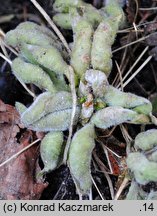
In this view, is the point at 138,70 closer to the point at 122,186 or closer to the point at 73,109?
the point at 73,109

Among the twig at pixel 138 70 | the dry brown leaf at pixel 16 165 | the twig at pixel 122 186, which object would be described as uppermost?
the twig at pixel 138 70

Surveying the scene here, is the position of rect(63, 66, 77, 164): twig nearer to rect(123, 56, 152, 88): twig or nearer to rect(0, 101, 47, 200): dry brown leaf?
rect(0, 101, 47, 200): dry brown leaf

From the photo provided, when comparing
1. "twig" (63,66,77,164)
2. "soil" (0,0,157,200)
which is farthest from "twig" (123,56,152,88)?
"twig" (63,66,77,164)

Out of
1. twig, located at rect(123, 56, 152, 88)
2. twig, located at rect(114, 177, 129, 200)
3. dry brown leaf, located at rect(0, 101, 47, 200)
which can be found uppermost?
twig, located at rect(123, 56, 152, 88)

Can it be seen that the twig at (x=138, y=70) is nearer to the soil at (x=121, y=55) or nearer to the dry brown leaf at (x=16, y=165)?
the soil at (x=121, y=55)

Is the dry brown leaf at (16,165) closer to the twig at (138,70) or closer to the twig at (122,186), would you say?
the twig at (122,186)

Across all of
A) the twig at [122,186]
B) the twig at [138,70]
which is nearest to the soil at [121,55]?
the twig at [138,70]

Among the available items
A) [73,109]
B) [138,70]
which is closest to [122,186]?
[73,109]

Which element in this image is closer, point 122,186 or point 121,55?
point 122,186

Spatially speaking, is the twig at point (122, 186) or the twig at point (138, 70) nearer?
the twig at point (122, 186)

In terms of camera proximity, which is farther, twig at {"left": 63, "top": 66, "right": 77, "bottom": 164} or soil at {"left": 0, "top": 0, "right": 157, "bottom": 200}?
soil at {"left": 0, "top": 0, "right": 157, "bottom": 200}

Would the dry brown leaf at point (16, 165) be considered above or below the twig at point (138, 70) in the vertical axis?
below

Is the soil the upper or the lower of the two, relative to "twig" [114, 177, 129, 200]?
upper
